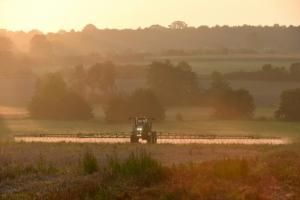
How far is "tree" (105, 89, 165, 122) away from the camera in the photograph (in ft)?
310

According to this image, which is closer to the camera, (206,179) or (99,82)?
(206,179)

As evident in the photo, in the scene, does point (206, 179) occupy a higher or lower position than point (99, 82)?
lower

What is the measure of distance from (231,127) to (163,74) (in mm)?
33481

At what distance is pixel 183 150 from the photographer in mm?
46312

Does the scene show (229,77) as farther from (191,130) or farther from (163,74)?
(191,130)

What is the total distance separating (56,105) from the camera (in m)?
101

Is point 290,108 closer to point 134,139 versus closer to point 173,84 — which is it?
point 173,84

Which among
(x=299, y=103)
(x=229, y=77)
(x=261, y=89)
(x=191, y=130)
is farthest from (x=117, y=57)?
(x=191, y=130)

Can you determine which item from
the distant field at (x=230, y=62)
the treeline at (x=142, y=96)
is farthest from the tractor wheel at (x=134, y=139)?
the distant field at (x=230, y=62)

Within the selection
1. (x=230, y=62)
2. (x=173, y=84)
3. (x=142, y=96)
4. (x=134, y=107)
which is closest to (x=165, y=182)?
(x=134, y=107)

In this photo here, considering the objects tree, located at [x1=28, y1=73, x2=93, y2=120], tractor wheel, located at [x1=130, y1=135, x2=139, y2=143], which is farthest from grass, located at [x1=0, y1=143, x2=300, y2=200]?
tree, located at [x1=28, y1=73, x2=93, y2=120]

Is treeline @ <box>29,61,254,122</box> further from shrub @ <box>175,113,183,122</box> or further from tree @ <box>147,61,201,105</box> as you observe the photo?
shrub @ <box>175,113,183,122</box>

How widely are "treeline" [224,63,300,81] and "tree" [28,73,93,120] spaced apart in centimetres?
3312

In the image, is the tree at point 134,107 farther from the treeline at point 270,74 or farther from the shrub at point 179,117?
the treeline at point 270,74
